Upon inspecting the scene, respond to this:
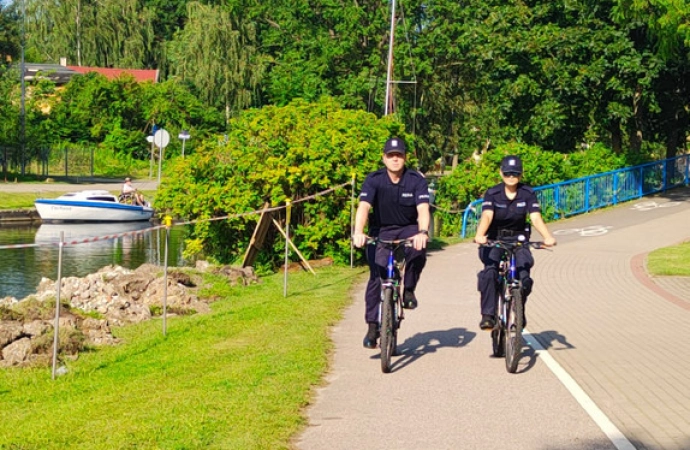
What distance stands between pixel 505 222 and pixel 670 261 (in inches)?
459

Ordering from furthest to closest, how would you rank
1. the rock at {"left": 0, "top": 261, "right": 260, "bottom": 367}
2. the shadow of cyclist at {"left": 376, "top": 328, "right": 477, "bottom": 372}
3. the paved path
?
the rock at {"left": 0, "top": 261, "right": 260, "bottom": 367} → the shadow of cyclist at {"left": 376, "top": 328, "right": 477, "bottom": 372} → the paved path

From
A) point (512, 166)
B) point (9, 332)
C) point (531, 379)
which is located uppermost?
point (512, 166)

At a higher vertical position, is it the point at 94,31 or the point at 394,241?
the point at 94,31

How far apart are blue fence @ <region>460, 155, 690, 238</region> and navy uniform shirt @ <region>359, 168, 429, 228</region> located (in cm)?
1732

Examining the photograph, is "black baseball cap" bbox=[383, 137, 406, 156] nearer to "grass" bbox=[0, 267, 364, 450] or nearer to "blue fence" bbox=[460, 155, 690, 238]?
"grass" bbox=[0, 267, 364, 450]

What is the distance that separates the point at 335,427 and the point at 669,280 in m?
12.3

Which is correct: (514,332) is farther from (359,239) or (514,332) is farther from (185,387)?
(185,387)

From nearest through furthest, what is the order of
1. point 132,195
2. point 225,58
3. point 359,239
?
point 359,239 < point 132,195 < point 225,58

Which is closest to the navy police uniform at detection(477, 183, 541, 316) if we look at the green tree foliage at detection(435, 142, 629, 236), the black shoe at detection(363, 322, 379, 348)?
→ the black shoe at detection(363, 322, 379, 348)

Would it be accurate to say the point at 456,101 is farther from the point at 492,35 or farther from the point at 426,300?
the point at 426,300

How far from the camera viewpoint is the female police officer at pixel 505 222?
10.2m

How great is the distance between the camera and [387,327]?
9.69 m

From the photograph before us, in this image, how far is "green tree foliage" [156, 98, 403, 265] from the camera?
20.4 metres

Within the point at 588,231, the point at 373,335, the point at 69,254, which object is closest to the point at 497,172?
the point at 588,231
